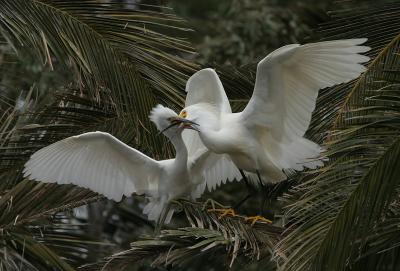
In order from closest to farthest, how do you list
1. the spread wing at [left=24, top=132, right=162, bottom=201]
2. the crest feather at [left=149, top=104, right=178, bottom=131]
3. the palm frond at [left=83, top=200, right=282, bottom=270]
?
1. the palm frond at [left=83, top=200, right=282, bottom=270]
2. the crest feather at [left=149, top=104, right=178, bottom=131]
3. the spread wing at [left=24, top=132, right=162, bottom=201]

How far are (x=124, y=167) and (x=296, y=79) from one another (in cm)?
123

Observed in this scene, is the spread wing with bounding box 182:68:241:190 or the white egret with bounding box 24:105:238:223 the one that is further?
the spread wing with bounding box 182:68:241:190

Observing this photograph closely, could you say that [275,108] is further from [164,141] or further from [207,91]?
[164,141]

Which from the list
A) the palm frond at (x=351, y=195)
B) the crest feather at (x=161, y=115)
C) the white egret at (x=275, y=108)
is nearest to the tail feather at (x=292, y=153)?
the white egret at (x=275, y=108)

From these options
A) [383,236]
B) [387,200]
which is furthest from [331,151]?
[383,236]

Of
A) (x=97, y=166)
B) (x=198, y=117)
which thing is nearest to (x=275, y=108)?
(x=198, y=117)

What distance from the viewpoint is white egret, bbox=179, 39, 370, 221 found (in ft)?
13.7

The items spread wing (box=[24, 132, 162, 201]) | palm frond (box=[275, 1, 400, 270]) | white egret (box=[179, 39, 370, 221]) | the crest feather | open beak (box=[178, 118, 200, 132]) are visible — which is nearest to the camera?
palm frond (box=[275, 1, 400, 270])

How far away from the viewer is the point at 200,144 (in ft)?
18.3

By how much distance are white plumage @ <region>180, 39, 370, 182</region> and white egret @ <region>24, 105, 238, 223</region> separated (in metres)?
0.24

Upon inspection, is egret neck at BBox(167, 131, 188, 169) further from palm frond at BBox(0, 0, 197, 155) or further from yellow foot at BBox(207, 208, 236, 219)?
yellow foot at BBox(207, 208, 236, 219)

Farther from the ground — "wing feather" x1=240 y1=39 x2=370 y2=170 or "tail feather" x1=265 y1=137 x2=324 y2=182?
"wing feather" x1=240 y1=39 x2=370 y2=170

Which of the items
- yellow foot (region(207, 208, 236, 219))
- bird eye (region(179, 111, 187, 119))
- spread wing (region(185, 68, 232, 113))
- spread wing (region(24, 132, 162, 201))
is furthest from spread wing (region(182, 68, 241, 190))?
yellow foot (region(207, 208, 236, 219))

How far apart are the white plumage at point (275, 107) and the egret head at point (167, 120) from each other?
95 millimetres
